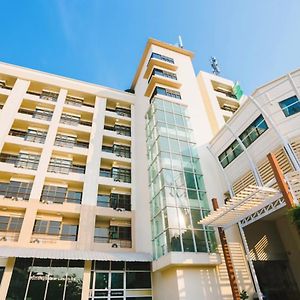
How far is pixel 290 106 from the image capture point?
15.7 m

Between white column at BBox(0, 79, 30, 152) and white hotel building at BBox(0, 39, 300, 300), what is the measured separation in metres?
→ 0.15

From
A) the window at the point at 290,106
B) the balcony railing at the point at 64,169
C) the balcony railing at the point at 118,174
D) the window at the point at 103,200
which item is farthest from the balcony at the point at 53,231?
the window at the point at 290,106

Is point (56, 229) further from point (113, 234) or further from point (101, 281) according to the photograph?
point (101, 281)

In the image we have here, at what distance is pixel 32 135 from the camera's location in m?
24.7

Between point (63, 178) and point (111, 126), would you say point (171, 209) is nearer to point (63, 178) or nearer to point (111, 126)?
point (63, 178)

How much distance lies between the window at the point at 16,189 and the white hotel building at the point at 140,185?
0.09 meters

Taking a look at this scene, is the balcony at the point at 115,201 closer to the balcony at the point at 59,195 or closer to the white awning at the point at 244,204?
the balcony at the point at 59,195

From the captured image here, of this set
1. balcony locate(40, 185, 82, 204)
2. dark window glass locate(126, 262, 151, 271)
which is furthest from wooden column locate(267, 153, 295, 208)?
balcony locate(40, 185, 82, 204)

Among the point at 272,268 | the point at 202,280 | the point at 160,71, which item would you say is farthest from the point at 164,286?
the point at 160,71

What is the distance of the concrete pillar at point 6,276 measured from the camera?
14.9 metres

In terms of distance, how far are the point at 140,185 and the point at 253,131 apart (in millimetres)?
11164

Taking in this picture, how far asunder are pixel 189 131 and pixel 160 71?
9313mm

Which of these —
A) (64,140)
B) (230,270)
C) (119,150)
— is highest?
(64,140)

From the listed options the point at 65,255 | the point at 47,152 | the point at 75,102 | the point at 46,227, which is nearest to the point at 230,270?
the point at 65,255
